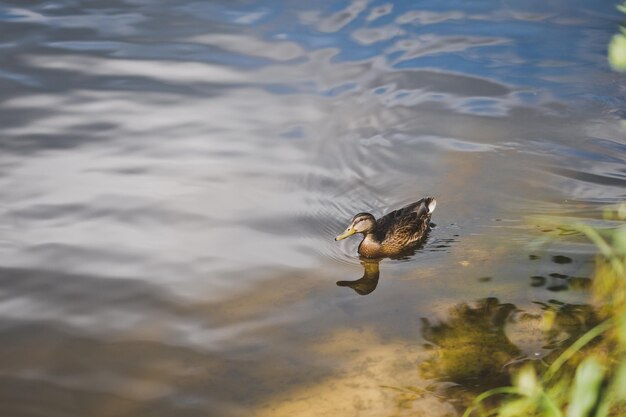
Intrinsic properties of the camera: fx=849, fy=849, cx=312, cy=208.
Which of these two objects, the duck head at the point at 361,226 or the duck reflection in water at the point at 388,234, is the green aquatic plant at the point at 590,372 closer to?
the duck reflection in water at the point at 388,234

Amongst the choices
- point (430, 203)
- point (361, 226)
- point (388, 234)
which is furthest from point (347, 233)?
point (430, 203)

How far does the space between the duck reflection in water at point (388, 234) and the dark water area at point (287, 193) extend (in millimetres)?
125

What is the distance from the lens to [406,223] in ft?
22.6

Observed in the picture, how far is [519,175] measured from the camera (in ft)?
25.8

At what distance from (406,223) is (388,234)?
0.18 metres

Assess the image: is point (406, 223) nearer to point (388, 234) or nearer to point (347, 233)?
point (388, 234)

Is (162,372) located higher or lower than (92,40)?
lower

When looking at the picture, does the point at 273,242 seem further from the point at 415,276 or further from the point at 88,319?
the point at 88,319

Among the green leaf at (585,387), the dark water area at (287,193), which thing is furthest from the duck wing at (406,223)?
the green leaf at (585,387)

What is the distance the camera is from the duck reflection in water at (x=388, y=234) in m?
6.85

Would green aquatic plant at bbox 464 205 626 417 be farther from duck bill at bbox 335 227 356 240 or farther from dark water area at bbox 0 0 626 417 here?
duck bill at bbox 335 227 356 240

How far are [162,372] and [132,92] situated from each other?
4.91m

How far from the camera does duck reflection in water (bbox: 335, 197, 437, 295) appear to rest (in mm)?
6852

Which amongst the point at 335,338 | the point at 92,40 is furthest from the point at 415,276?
the point at 92,40
